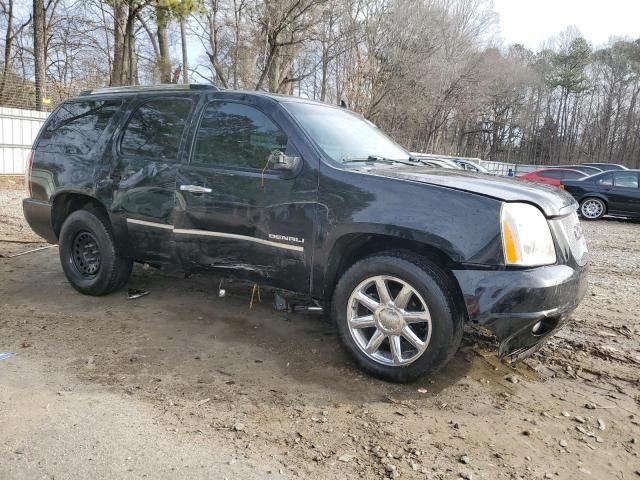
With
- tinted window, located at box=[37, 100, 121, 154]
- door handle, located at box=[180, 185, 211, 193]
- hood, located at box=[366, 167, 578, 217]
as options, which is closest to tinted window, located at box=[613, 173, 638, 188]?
hood, located at box=[366, 167, 578, 217]

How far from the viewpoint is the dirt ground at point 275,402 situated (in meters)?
2.50

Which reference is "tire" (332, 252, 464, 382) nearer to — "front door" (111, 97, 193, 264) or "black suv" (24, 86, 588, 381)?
"black suv" (24, 86, 588, 381)

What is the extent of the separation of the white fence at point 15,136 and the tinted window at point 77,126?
1090 centimetres

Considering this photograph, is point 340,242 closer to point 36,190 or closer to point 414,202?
point 414,202

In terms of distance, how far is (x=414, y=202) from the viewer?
320cm

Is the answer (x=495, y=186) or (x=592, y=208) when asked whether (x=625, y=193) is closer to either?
(x=592, y=208)

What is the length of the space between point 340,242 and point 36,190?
3442 mm

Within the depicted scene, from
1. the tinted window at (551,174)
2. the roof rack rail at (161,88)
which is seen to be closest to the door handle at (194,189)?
the roof rack rail at (161,88)

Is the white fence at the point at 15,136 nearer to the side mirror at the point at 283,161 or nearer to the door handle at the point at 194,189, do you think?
the door handle at the point at 194,189

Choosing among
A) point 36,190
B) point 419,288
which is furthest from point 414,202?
point 36,190

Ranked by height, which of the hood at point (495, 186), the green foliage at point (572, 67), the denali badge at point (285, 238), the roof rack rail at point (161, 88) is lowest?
the denali badge at point (285, 238)

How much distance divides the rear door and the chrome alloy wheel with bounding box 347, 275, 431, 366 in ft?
42.7

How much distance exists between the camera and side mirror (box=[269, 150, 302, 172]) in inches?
141

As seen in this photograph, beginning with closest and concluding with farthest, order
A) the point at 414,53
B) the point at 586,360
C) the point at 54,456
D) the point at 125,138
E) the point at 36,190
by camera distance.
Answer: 1. the point at 54,456
2. the point at 586,360
3. the point at 125,138
4. the point at 36,190
5. the point at 414,53
